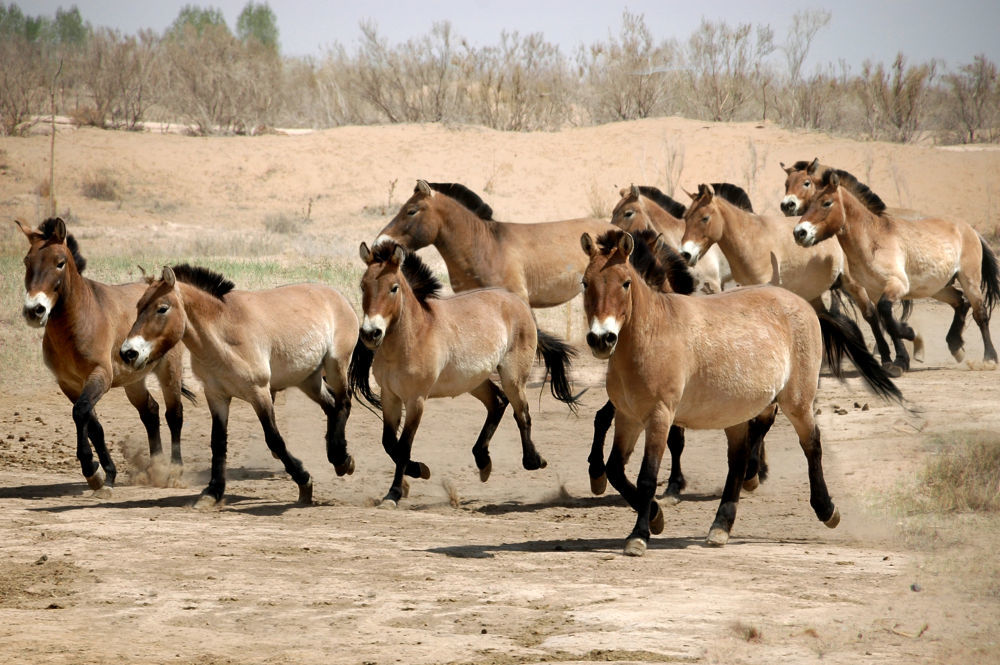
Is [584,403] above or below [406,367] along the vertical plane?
below

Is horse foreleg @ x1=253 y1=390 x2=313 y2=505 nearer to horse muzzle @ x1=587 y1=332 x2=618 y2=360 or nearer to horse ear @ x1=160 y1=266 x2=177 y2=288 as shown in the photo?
horse ear @ x1=160 y1=266 x2=177 y2=288

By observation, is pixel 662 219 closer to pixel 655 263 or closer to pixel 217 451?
pixel 655 263

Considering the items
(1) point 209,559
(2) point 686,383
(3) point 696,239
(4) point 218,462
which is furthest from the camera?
(3) point 696,239

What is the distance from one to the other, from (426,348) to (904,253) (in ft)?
25.6

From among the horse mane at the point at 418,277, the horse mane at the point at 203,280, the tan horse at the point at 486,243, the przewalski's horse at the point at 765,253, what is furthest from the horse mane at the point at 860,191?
the horse mane at the point at 203,280

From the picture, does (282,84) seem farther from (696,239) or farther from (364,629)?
(364,629)

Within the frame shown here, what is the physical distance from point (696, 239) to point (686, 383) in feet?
19.0

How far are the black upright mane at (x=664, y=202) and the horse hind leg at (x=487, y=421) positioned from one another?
476 cm

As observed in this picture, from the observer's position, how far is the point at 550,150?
1207 inches

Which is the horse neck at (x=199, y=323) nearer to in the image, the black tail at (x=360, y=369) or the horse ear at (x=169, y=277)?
the horse ear at (x=169, y=277)

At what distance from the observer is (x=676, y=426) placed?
853cm

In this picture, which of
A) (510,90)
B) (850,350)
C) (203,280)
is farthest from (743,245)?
(510,90)

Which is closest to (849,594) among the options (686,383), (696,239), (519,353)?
(686,383)

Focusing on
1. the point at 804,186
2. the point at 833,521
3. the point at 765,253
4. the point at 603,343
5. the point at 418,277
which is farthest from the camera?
the point at 804,186
